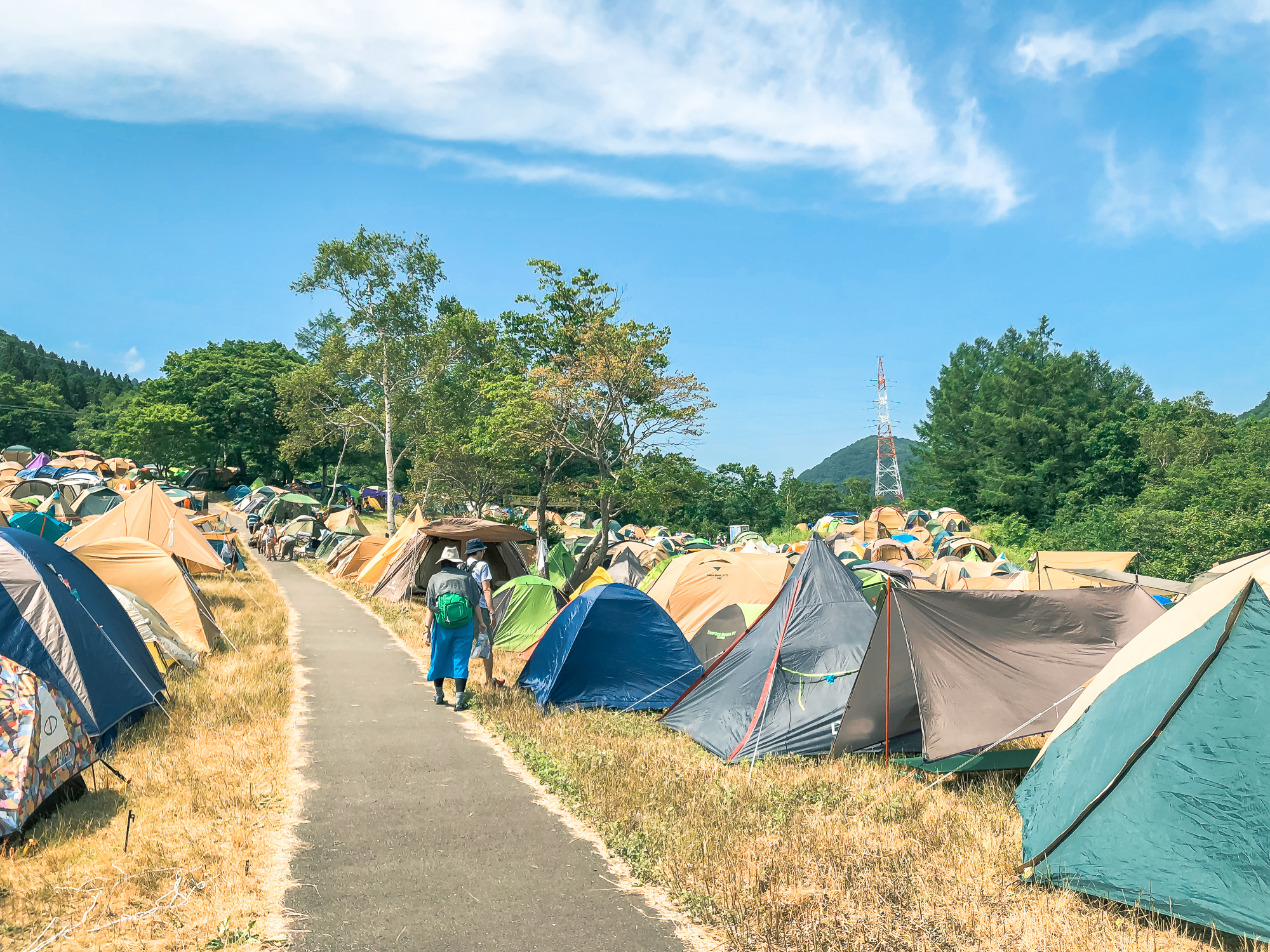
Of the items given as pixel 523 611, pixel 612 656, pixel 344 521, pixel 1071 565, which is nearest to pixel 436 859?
pixel 612 656

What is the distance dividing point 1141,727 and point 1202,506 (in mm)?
32460

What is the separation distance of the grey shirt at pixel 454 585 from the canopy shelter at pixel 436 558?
A: 894 centimetres

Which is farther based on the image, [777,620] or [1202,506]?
[1202,506]

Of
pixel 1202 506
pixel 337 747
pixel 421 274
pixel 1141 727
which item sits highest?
pixel 421 274

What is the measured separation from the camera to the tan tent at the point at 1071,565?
1883 cm

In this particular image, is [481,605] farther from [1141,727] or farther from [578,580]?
[578,580]

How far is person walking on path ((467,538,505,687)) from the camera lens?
33.1 feet

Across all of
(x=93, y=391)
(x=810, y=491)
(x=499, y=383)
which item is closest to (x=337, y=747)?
(x=499, y=383)

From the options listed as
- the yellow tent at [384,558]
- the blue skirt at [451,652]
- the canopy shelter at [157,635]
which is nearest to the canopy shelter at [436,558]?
the yellow tent at [384,558]

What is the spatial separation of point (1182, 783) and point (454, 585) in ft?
23.4

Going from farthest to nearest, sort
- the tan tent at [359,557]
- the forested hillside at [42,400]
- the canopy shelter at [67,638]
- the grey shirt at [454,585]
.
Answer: the forested hillside at [42,400] < the tan tent at [359,557] < the grey shirt at [454,585] < the canopy shelter at [67,638]

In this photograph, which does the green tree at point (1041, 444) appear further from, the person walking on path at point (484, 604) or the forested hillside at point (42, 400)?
the forested hillside at point (42, 400)

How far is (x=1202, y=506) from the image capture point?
3136 centimetres

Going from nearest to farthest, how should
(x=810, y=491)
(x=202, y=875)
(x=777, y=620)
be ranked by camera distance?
(x=202, y=875), (x=777, y=620), (x=810, y=491)
